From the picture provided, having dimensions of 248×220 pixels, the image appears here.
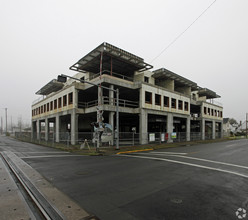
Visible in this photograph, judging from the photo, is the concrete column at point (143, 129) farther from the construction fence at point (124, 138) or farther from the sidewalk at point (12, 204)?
the sidewalk at point (12, 204)

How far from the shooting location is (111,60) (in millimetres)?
20812

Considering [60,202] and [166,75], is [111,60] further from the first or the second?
[60,202]

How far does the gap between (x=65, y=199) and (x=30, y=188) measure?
1.81 metres

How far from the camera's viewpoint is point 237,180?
634 centimetres

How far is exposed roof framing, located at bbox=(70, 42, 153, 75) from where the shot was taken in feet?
65.4

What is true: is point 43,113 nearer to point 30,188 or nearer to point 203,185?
point 30,188

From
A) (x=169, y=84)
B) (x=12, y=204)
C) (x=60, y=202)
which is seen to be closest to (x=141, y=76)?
(x=169, y=84)

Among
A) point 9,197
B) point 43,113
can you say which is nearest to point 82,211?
point 9,197

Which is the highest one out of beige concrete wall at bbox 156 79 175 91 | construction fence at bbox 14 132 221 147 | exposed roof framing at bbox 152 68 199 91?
exposed roof framing at bbox 152 68 199 91

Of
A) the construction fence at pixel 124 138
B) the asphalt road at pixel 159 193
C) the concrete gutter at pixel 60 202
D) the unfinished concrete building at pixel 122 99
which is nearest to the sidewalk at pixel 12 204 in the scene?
the concrete gutter at pixel 60 202

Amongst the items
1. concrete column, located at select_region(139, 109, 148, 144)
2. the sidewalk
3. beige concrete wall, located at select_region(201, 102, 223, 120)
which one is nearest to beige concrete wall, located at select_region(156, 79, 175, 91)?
concrete column, located at select_region(139, 109, 148, 144)

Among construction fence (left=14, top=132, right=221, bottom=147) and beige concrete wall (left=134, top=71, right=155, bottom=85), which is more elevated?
beige concrete wall (left=134, top=71, right=155, bottom=85)

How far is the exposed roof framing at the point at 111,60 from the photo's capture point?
19.9 metres

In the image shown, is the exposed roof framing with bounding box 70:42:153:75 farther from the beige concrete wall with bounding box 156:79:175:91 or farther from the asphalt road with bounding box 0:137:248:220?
the asphalt road with bounding box 0:137:248:220
